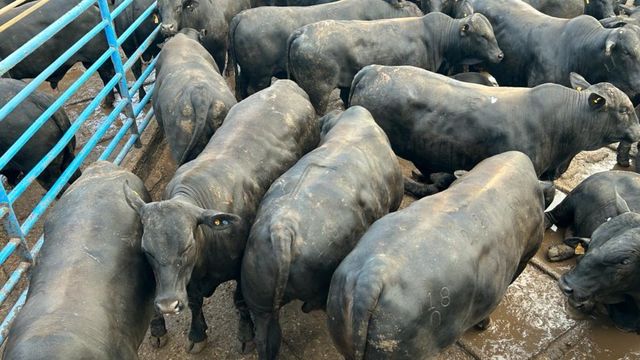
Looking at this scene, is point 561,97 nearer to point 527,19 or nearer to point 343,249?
point 527,19

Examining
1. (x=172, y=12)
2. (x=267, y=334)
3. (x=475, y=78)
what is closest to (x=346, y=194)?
(x=267, y=334)

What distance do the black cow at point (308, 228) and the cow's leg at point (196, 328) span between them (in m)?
0.59

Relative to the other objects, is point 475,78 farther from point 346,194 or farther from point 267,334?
point 267,334

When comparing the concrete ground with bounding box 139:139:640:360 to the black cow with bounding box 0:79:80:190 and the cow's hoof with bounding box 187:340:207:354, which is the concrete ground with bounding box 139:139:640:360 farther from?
the black cow with bounding box 0:79:80:190

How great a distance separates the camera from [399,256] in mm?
3535

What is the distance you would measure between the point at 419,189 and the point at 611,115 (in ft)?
7.09

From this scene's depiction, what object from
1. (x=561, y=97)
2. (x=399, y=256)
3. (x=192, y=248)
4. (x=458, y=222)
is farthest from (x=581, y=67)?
(x=192, y=248)

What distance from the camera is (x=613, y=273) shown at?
454 cm

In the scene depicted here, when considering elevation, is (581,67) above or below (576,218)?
above

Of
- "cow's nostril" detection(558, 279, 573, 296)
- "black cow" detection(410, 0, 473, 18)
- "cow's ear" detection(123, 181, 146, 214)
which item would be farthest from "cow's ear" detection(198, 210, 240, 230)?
"black cow" detection(410, 0, 473, 18)

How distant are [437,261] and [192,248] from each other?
5.72ft

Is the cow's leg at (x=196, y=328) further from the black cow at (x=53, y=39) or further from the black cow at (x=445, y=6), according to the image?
the black cow at (x=445, y=6)

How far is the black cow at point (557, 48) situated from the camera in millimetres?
6723

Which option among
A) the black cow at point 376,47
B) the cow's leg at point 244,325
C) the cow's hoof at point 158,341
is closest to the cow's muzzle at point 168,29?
the black cow at point 376,47
